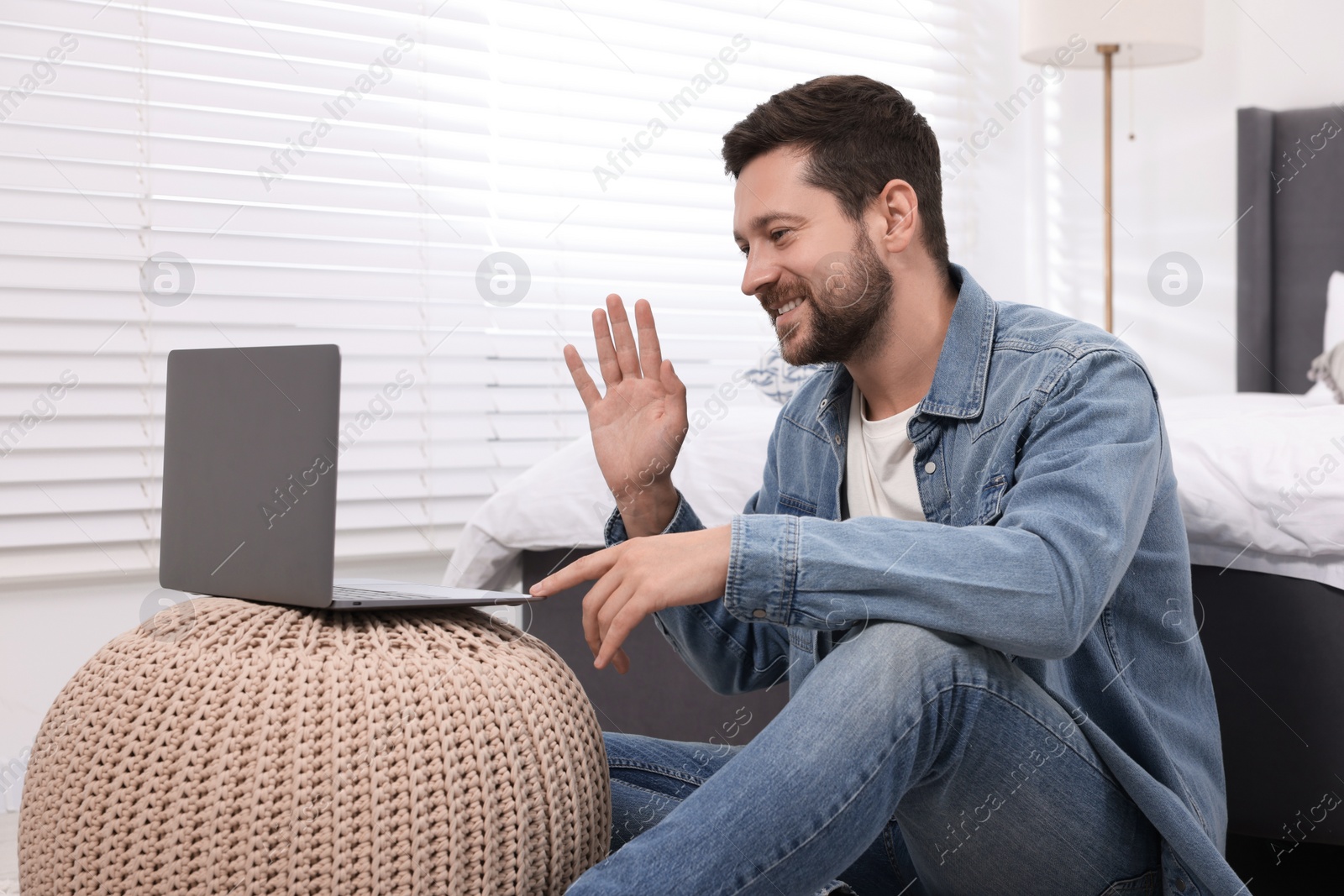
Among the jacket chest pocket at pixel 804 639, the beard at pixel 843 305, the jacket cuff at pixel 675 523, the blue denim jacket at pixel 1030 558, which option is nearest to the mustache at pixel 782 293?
the beard at pixel 843 305

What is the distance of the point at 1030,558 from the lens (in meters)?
0.82

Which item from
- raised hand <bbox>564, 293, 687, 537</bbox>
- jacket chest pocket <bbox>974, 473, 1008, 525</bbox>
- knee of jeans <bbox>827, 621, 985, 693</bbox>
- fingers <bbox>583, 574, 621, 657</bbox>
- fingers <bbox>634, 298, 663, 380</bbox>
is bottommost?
knee of jeans <bbox>827, 621, 985, 693</bbox>

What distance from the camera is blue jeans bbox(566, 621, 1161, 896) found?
0.73 m

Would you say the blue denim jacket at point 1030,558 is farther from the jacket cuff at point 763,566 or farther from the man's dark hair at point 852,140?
the man's dark hair at point 852,140

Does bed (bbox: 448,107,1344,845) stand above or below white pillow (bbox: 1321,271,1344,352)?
below

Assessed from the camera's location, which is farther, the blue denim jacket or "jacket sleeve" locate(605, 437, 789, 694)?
"jacket sleeve" locate(605, 437, 789, 694)

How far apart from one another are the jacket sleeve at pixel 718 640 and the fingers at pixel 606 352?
136 millimetres

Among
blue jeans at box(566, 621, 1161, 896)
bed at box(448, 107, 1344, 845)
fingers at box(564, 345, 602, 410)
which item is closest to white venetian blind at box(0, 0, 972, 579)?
bed at box(448, 107, 1344, 845)

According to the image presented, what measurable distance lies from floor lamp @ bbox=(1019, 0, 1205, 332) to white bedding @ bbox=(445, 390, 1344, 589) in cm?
148

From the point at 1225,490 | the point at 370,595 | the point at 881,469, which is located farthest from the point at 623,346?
the point at 1225,490

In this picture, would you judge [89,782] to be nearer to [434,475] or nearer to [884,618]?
[884,618]

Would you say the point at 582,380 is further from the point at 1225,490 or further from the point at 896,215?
the point at 1225,490

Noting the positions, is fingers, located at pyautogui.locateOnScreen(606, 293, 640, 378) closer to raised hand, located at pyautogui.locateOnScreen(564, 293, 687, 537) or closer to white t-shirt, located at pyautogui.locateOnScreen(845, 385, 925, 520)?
raised hand, located at pyautogui.locateOnScreen(564, 293, 687, 537)

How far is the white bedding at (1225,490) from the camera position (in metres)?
1.14
